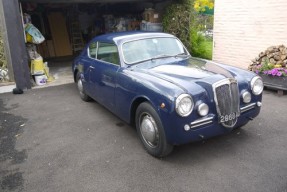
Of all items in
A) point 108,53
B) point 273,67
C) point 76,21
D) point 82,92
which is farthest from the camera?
point 76,21

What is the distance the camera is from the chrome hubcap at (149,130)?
3.23 m

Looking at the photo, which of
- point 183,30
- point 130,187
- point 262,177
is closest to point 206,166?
point 262,177

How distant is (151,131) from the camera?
326cm

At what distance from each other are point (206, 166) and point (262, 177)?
24.3 inches

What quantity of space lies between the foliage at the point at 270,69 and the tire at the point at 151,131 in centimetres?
388

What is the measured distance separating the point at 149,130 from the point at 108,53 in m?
1.80

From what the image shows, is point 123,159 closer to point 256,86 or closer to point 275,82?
point 256,86

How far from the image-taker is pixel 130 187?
2.80 metres

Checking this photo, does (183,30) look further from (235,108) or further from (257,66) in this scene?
(235,108)

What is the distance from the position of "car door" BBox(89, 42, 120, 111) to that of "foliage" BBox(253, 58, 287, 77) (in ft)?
12.4

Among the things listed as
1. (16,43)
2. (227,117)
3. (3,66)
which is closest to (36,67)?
(3,66)

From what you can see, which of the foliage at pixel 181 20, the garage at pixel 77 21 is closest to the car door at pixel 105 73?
the garage at pixel 77 21

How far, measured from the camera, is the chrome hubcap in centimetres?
323

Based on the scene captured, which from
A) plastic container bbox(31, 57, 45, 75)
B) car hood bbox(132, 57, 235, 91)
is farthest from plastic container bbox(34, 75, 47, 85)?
car hood bbox(132, 57, 235, 91)
